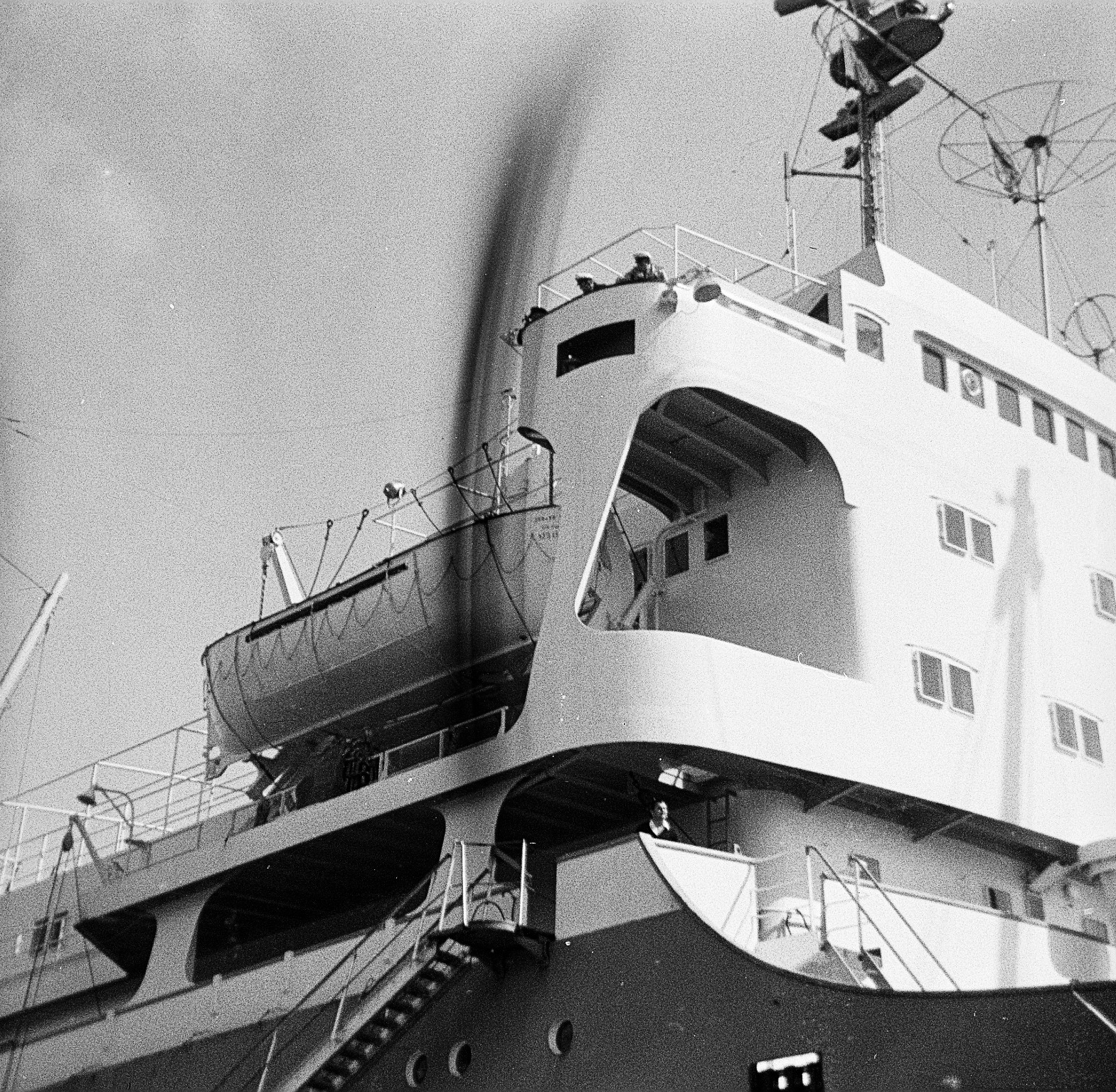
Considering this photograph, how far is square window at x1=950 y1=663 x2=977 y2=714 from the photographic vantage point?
62.0ft

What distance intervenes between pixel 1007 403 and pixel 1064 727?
427cm

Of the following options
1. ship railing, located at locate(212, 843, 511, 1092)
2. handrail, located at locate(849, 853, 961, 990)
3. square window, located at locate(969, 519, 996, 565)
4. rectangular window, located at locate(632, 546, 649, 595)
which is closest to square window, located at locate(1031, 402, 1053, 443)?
square window, located at locate(969, 519, 996, 565)

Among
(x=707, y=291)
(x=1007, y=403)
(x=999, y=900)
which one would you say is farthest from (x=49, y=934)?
(x=1007, y=403)

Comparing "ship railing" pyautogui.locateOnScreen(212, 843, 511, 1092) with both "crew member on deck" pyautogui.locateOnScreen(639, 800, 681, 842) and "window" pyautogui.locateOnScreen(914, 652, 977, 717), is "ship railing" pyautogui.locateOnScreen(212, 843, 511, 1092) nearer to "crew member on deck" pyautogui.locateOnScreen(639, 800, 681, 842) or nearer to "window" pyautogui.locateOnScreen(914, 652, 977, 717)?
"crew member on deck" pyautogui.locateOnScreen(639, 800, 681, 842)

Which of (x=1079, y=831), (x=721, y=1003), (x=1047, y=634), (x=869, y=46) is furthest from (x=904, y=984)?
(x=869, y=46)

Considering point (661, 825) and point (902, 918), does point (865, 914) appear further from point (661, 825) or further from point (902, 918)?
point (661, 825)

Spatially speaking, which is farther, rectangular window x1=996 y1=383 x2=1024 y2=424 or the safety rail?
rectangular window x1=996 y1=383 x2=1024 y2=424

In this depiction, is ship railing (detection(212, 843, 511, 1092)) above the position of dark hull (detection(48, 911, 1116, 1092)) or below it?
above

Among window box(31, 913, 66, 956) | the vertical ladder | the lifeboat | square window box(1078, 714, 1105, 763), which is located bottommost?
the vertical ladder

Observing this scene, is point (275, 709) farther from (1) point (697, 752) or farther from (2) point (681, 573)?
(1) point (697, 752)

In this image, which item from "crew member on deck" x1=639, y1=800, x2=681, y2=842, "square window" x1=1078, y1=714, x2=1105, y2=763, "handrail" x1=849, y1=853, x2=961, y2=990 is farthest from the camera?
"square window" x1=1078, y1=714, x2=1105, y2=763

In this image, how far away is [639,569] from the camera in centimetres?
2097

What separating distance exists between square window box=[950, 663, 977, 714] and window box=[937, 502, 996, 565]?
1539mm

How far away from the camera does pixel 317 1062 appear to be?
16.9 m
